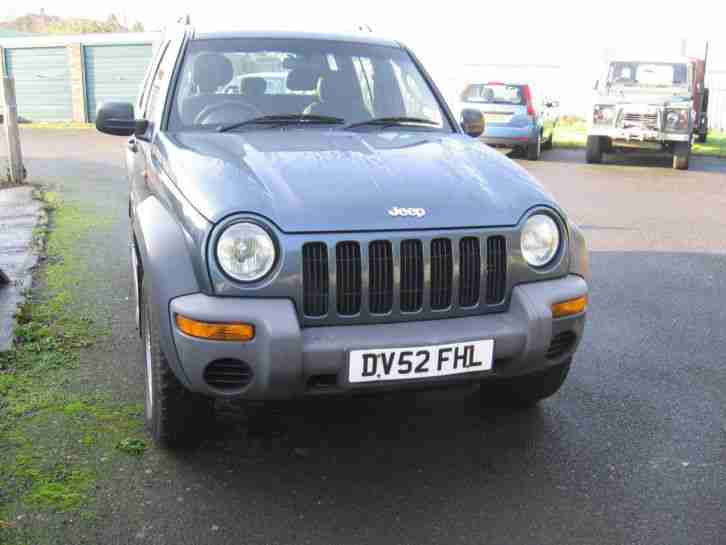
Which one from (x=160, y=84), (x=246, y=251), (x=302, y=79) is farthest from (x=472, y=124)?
(x=246, y=251)

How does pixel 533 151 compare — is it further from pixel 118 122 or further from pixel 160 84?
pixel 118 122

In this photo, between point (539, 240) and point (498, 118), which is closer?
point (539, 240)

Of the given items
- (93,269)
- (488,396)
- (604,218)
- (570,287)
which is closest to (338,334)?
(570,287)

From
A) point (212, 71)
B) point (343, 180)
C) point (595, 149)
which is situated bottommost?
point (595, 149)

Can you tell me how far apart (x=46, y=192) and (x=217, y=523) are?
29.2ft

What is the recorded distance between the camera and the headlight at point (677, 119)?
14.8 m

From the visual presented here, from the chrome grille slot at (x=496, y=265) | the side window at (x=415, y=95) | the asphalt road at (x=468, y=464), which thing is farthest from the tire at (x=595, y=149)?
the chrome grille slot at (x=496, y=265)

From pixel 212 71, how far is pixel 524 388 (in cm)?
227

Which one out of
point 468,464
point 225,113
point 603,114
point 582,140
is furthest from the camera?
point 582,140

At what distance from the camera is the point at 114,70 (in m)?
28.5

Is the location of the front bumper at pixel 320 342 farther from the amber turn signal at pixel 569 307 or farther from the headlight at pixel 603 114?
the headlight at pixel 603 114

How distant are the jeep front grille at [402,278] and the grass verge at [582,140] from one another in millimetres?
16719

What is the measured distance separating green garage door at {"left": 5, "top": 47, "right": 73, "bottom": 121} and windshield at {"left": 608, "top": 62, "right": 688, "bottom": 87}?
2030 cm

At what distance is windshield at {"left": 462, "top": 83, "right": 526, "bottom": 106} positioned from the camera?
16.1m
